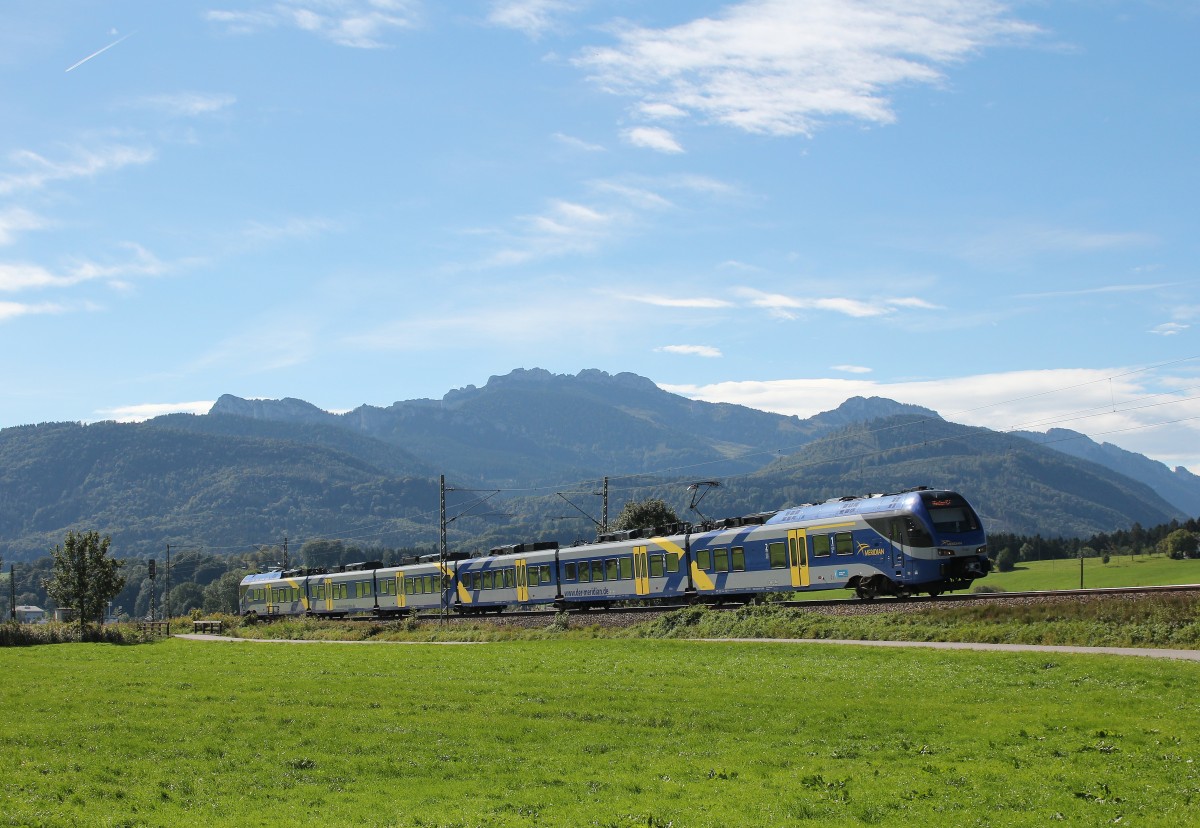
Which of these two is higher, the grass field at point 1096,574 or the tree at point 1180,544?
the tree at point 1180,544

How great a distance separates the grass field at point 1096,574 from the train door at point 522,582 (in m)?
25.1

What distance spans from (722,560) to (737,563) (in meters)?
1.04

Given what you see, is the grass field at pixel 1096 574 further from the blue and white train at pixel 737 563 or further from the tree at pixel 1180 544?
the blue and white train at pixel 737 563

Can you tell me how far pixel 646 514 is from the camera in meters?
83.8

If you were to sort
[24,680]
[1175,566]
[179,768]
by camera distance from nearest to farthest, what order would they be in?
[179,768] → [24,680] → [1175,566]

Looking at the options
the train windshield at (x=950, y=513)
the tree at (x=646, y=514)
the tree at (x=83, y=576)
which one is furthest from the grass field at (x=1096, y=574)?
the tree at (x=83, y=576)

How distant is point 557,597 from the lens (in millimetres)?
57500

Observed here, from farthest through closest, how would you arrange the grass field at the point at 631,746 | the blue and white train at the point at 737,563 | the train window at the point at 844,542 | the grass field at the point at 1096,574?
the grass field at the point at 1096,574 → the train window at the point at 844,542 → the blue and white train at the point at 737,563 → the grass field at the point at 631,746

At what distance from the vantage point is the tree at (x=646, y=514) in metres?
83.4

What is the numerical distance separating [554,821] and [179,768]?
22.7ft

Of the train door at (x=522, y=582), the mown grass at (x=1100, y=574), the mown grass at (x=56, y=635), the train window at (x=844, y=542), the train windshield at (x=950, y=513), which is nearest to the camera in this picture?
the train windshield at (x=950, y=513)

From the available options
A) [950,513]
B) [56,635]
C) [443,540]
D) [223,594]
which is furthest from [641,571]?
[223,594]

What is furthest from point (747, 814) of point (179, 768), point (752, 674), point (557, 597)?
point (557, 597)

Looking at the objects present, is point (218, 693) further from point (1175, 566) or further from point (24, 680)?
point (1175, 566)
